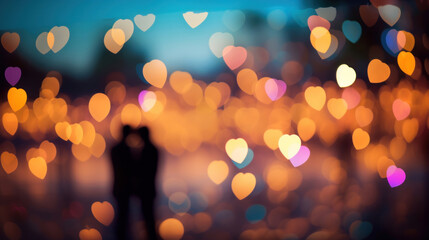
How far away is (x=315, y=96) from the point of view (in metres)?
11.2

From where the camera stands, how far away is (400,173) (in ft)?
18.5

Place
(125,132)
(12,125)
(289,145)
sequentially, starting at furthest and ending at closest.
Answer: (12,125) → (289,145) → (125,132)

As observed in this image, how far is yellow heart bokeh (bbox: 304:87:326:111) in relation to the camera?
1088cm

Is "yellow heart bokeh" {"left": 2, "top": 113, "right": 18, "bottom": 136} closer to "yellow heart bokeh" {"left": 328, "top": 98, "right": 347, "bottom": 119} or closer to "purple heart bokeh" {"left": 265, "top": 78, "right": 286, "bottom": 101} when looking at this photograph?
"purple heart bokeh" {"left": 265, "top": 78, "right": 286, "bottom": 101}

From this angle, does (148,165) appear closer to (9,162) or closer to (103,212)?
(103,212)

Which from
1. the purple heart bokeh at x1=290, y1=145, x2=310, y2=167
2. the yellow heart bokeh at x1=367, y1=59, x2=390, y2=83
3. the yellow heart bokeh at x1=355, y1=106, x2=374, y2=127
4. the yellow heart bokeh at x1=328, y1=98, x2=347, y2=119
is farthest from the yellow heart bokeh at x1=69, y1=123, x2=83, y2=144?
the yellow heart bokeh at x1=367, y1=59, x2=390, y2=83

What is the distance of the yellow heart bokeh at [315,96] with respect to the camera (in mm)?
10883

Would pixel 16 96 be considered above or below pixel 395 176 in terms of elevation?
above

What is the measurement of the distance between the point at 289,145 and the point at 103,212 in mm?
6791

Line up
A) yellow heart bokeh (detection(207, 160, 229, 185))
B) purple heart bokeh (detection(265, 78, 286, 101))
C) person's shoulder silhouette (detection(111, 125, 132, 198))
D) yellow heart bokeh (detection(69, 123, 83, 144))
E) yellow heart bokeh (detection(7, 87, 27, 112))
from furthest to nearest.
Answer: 1. purple heart bokeh (detection(265, 78, 286, 101))
2. yellow heart bokeh (detection(69, 123, 83, 144))
3. yellow heart bokeh (detection(7, 87, 27, 112))
4. yellow heart bokeh (detection(207, 160, 229, 185))
5. person's shoulder silhouette (detection(111, 125, 132, 198))

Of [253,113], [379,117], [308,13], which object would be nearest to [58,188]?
[308,13]

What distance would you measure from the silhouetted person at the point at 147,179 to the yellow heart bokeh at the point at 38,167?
469cm

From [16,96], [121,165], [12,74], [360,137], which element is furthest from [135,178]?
Result: [16,96]

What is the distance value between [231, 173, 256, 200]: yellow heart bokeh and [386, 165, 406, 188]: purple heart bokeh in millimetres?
Answer: 1860
